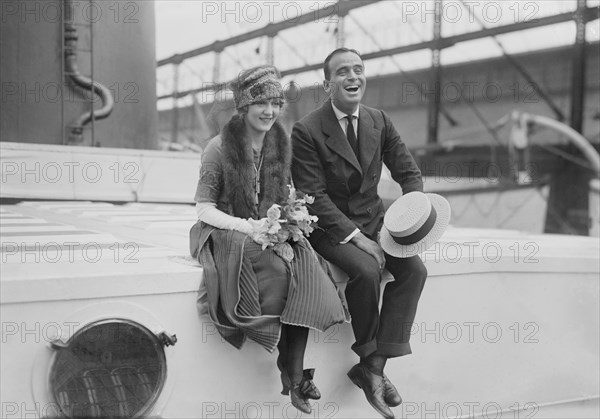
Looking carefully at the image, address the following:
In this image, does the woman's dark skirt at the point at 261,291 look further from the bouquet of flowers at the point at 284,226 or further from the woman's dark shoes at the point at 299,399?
the woman's dark shoes at the point at 299,399

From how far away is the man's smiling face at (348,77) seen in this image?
8.13 ft

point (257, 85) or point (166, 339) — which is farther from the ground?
point (257, 85)

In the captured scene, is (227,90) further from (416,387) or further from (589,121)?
(589,121)

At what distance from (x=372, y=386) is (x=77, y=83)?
12.8 feet

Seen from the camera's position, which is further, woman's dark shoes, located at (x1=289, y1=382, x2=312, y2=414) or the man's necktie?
the man's necktie

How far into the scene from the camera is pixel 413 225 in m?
2.29

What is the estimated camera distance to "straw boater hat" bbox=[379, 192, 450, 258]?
2.30 metres

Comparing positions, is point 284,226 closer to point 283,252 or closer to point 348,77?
point 283,252

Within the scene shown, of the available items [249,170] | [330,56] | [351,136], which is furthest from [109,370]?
[330,56]

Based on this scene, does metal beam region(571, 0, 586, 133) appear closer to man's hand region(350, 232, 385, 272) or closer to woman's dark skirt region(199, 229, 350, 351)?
man's hand region(350, 232, 385, 272)

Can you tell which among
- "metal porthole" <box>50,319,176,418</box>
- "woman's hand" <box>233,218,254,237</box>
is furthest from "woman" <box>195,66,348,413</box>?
"metal porthole" <box>50,319,176,418</box>

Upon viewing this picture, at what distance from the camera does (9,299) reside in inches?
72.1

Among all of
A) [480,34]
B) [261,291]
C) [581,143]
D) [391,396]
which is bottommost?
[391,396]

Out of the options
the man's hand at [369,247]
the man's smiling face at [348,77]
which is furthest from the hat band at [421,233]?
the man's smiling face at [348,77]
